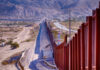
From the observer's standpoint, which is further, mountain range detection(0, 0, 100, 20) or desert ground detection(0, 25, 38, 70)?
mountain range detection(0, 0, 100, 20)

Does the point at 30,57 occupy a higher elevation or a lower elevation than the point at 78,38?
lower

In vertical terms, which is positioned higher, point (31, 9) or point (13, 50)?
point (31, 9)

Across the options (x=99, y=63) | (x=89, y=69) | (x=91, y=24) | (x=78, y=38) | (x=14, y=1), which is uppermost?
(x=14, y=1)

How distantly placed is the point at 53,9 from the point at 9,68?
89.7m

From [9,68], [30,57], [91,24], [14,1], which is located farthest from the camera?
[14,1]

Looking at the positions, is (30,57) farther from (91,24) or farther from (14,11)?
(14,11)

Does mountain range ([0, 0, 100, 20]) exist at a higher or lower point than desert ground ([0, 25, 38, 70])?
higher

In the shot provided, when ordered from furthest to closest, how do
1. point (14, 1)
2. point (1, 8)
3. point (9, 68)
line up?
point (14, 1)
point (1, 8)
point (9, 68)

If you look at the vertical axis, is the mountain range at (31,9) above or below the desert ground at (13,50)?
above

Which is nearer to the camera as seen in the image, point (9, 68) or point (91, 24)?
point (91, 24)

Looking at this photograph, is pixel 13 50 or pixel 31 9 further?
pixel 31 9

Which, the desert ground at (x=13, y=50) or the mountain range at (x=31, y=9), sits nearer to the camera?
the desert ground at (x=13, y=50)

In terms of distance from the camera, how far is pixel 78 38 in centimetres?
506

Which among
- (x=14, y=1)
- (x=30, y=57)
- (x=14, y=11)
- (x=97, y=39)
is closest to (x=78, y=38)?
(x=97, y=39)
